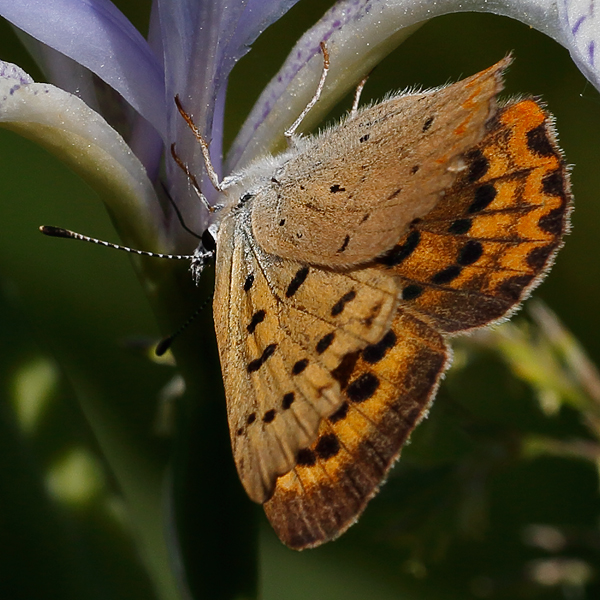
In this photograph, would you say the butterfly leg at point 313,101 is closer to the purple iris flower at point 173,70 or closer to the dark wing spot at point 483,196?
the purple iris flower at point 173,70

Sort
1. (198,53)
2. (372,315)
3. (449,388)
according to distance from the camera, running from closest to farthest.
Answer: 1. (372,315)
2. (198,53)
3. (449,388)

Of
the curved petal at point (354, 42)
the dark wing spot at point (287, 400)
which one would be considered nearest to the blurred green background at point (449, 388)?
the curved petal at point (354, 42)

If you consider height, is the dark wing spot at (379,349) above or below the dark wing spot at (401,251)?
below

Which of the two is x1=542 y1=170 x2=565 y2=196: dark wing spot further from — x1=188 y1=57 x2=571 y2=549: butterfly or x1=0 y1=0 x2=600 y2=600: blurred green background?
x1=0 y1=0 x2=600 y2=600: blurred green background

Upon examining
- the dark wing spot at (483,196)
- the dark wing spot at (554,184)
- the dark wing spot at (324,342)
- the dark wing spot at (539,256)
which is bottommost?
the dark wing spot at (539,256)

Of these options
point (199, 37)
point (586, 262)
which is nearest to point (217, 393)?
point (199, 37)

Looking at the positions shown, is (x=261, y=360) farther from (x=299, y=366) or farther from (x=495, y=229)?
(x=495, y=229)

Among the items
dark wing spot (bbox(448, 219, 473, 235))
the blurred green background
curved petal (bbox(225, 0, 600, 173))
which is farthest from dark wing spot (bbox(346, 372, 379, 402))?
the blurred green background

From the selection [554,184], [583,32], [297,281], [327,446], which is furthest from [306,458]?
[583,32]
